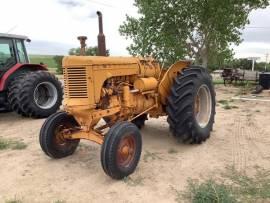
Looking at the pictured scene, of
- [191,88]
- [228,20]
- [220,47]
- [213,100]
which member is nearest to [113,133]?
[191,88]

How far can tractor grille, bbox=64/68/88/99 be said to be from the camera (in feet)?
16.4

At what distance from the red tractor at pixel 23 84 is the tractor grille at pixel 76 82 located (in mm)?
3587

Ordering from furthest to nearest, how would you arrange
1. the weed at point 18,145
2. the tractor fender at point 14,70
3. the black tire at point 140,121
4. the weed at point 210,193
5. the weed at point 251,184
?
the tractor fender at point 14,70
the black tire at point 140,121
the weed at point 18,145
the weed at point 251,184
the weed at point 210,193

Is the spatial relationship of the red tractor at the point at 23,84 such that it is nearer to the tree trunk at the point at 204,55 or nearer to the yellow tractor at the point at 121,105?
the yellow tractor at the point at 121,105

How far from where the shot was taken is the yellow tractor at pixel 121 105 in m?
4.91

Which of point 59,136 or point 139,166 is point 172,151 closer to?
point 139,166

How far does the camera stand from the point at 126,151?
16.1 feet

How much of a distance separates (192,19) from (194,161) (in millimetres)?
14144

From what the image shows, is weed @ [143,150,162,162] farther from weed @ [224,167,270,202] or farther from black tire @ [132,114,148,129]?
black tire @ [132,114,148,129]

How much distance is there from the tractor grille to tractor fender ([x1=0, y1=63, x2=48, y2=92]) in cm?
392

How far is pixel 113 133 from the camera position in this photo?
4.69 metres

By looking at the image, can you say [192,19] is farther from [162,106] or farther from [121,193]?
[121,193]

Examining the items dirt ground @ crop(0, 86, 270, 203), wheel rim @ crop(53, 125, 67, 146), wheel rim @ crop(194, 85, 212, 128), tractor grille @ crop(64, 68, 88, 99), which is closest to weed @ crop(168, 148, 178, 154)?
dirt ground @ crop(0, 86, 270, 203)

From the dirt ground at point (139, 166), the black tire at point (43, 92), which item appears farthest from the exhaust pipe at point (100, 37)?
the black tire at point (43, 92)
